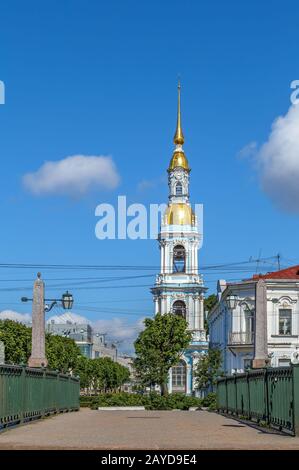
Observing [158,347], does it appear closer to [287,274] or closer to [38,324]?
[287,274]

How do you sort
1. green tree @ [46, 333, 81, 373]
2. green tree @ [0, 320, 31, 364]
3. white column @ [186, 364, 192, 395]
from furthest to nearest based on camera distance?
1. white column @ [186, 364, 192, 395]
2. green tree @ [46, 333, 81, 373]
3. green tree @ [0, 320, 31, 364]

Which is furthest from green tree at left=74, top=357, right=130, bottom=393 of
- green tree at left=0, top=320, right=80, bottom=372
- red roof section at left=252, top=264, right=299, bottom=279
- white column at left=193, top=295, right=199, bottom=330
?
red roof section at left=252, top=264, right=299, bottom=279

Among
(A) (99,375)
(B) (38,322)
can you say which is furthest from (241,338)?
(A) (99,375)

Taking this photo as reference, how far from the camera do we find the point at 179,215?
322ft

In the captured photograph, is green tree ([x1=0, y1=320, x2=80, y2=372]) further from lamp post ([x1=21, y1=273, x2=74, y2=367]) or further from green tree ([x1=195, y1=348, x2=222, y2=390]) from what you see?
lamp post ([x1=21, y1=273, x2=74, y2=367])

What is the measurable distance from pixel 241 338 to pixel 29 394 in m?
45.5

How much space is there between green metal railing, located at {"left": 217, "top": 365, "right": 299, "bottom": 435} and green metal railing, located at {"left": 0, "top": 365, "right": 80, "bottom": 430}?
223 inches

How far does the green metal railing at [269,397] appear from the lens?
16.4 m

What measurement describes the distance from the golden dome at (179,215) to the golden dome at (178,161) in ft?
15.0

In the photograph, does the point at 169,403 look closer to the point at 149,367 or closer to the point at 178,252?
the point at 149,367

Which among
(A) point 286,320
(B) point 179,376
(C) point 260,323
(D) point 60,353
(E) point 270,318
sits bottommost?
(B) point 179,376

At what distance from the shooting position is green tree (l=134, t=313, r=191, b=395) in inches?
2847

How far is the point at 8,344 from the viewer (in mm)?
80562
